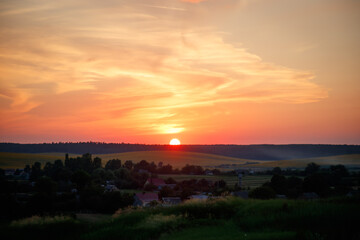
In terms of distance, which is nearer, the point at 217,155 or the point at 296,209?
the point at 296,209

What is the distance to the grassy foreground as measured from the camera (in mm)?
13664

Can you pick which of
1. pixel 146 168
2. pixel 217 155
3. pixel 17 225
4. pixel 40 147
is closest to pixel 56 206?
pixel 17 225

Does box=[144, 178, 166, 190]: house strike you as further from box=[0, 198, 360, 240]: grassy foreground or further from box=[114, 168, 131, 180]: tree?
box=[0, 198, 360, 240]: grassy foreground

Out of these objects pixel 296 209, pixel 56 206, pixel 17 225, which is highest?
pixel 296 209

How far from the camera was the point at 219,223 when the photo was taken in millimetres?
15930

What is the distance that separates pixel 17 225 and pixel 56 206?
24.2 metres

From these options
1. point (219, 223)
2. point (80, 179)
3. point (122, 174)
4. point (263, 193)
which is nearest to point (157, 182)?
point (122, 174)

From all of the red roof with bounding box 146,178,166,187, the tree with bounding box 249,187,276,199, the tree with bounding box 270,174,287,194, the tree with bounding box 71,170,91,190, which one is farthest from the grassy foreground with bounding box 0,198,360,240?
the red roof with bounding box 146,178,166,187

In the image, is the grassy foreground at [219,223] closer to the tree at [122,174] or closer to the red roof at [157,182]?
the red roof at [157,182]

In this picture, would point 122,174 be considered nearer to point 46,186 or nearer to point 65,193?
point 46,186

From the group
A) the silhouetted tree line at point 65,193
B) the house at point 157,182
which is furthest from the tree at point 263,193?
the house at point 157,182

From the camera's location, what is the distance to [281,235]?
40.8 feet

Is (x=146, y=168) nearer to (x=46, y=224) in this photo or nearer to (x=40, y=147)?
(x=46, y=224)

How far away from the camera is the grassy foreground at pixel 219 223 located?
1366 cm
